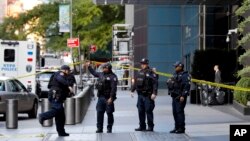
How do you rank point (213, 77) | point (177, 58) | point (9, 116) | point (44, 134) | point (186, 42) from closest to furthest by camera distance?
point (44, 134)
point (9, 116)
point (213, 77)
point (186, 42)
point (177, 58)

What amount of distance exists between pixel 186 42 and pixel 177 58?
4.16 m

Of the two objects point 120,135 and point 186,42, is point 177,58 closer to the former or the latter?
point 186,42

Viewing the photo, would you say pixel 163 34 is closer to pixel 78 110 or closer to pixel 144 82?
pixel 78 110

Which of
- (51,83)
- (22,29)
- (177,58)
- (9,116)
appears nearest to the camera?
(51,83)

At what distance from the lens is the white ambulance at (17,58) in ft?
97.5

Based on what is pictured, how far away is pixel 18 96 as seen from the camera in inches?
831

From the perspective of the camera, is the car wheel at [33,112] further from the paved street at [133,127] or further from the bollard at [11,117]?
the bollard at [11,117]

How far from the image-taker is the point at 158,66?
1849 inches

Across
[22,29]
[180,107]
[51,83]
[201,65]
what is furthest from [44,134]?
[22,29]

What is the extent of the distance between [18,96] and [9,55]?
9050 mm

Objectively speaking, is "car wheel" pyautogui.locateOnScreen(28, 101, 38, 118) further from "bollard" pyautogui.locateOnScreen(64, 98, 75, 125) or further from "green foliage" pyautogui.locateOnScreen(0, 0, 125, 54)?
"green foliage" pyautogui.locateOnScreen(0, 0, 125, 54)

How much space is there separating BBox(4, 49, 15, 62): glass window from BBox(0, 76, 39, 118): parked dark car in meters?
7.53

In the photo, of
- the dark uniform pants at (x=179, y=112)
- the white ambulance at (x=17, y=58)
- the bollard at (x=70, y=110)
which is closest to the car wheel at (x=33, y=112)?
the bollard at (x=70, y=110)

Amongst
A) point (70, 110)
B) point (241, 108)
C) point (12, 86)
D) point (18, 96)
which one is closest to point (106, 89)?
point (70, 110)
